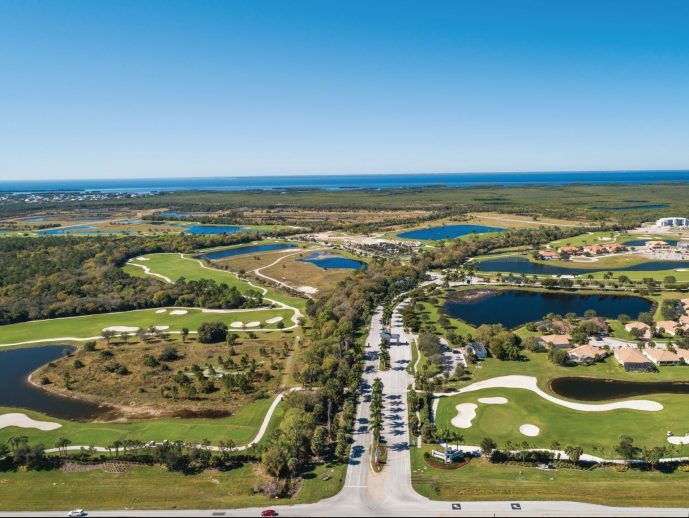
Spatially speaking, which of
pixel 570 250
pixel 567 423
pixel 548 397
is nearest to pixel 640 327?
pixel 548 397

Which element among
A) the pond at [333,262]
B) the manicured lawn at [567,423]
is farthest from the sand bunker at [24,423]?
the pond at [333,262]

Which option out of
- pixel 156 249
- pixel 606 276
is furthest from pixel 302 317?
pixel 156 249

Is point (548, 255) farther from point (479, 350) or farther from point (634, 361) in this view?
point (479, 350)

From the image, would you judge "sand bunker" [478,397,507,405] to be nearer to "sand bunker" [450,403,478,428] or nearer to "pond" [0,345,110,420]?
"sand bunker" [450,403,478,428]

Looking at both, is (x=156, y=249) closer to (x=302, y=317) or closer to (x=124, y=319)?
(x=124, y=319)

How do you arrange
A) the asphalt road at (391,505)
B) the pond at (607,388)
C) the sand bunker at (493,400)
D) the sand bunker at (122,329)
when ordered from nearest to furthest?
the asphalt road at (391,505)
the sand bunker at (493,400)
the pond at (607,388)
the sand bunker at (122,329)

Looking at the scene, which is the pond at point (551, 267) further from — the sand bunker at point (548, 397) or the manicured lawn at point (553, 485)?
the manicured lawn at point (553, 485)
